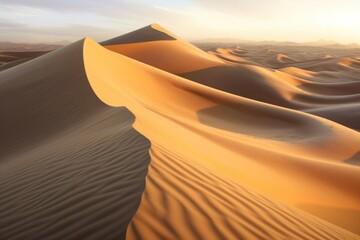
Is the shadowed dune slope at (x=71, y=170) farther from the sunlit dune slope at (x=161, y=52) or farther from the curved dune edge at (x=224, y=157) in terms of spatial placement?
the sunlit dune slope at (x=161, y=52)

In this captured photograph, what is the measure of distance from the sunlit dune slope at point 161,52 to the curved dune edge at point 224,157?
10.8 metres

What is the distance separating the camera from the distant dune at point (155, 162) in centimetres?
272

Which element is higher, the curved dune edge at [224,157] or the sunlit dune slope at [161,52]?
the curved dune edge at [224,157]

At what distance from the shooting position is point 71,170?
380 centimetres

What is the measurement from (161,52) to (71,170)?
24022 millimetres

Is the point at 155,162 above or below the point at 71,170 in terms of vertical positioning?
above

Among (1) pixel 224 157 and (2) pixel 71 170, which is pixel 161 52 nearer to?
(1) pixel 224 157

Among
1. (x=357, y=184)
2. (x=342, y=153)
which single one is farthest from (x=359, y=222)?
(x=342, y=153)

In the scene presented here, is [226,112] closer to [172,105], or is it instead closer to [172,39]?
[172,105]

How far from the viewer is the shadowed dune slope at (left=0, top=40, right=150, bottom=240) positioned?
2.67 metres

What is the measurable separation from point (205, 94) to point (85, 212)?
11.4 m

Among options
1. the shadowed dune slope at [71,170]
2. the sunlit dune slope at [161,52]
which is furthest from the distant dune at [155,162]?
the sunlit dune slope at [161,52]

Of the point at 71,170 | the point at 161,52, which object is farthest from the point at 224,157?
the point at 161,52

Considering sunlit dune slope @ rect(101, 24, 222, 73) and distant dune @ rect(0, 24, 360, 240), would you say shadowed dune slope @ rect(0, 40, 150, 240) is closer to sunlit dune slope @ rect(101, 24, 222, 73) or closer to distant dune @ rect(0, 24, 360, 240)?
distant dune @ rect(0, 24, 360, 240)
